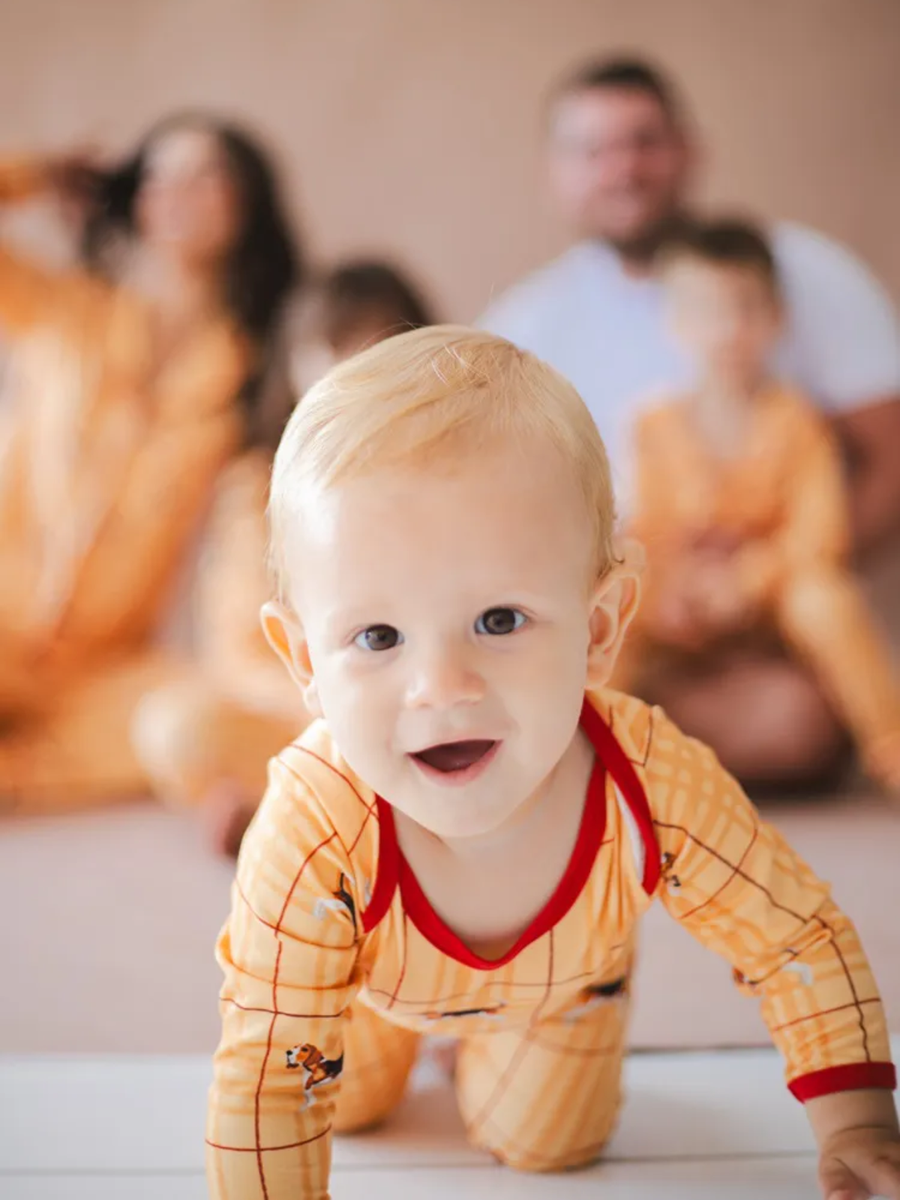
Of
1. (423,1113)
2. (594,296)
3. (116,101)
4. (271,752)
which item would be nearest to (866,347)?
(594,296)

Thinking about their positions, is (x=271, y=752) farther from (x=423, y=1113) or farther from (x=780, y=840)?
(x=780, y=840)

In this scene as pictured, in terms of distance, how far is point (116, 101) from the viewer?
1811 mm

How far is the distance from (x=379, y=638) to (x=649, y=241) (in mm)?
1364

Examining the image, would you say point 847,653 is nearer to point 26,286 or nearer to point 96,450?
point 96,450

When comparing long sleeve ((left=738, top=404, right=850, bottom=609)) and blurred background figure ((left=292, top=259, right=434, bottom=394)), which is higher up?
blurred background figure ((left=292, top=259, right=434, bottom=394))

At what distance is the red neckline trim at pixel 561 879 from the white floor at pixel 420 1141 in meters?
0.18

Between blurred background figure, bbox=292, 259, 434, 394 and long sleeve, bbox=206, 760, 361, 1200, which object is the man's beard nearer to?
blurred background figure, bbox=292, 259, 434, 394

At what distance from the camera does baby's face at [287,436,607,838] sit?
0.52 m

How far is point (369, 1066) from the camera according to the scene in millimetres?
723

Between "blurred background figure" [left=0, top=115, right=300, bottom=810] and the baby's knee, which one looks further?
"blurred background figure" [left=0, top=115, right=300, bottom=810]

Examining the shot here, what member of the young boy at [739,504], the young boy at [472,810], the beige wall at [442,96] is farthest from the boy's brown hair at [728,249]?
the young boy at [472,810]

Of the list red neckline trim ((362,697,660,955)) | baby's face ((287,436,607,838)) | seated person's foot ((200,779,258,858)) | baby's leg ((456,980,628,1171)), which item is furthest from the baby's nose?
seated person's foot ((200,779,258,858))

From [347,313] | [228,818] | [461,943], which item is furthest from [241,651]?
[461,943]

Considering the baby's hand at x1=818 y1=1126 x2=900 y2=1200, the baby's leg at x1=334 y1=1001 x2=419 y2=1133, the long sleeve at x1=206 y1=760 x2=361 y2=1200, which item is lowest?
the baby's leg at x1=334 y1=1001 x2=419 y2=1133
